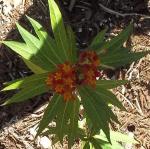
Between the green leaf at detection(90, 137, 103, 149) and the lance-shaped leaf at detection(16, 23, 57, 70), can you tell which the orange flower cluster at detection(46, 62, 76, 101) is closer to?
the lance-shaped leaf at detection(16, 23, 57, 70)

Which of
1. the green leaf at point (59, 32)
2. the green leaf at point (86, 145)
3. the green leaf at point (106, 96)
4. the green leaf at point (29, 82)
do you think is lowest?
the green leaf at point (86, 145)

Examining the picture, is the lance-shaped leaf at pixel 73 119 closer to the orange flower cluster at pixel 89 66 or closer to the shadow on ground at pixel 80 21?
the orange flower cluster at pixel 89 66

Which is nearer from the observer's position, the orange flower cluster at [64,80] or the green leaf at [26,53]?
the orange flower cluster at [64,80]

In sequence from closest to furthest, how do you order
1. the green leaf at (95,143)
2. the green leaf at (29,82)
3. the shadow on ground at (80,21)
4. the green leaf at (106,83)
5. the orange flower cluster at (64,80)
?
1. the orange flower cluster at (64,80)
2. the green leaf at (29,82)
3. the green leaf at (106,83)
4. the green leaf at (95,143)
5. the shadow on ground at (80,21)

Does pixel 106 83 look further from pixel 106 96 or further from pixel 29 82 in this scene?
pixel 29 82

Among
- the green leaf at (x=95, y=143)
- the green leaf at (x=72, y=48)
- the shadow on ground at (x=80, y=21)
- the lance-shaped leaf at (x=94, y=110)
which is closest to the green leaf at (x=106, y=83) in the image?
the lance-shaped leaf at (x=94, y=110)

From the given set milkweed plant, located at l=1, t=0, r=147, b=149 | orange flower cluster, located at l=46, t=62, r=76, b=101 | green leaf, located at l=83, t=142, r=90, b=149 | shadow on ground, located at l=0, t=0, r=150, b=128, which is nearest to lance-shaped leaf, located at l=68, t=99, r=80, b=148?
milkweed plant, located at l=1, t=0, r=147, b=149

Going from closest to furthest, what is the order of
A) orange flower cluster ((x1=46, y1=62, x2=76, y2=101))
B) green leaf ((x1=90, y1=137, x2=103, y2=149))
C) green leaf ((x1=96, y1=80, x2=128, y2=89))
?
orange flower cluster ((x1=46, y1=62, x2=76, y2=101)) < green leaf ((x1=96, y1=80, x2=128, y2=89)) < green leaf ((x1=90, y1=137, x2=103, y2=149))
